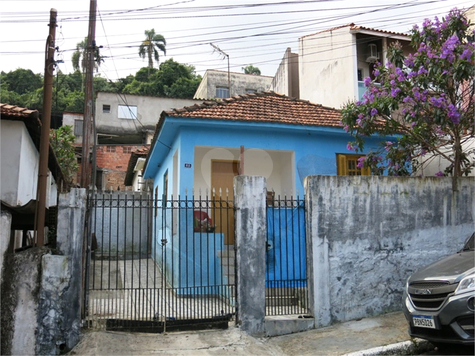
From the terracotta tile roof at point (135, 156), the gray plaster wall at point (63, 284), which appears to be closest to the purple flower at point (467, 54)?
the gray plaster wall at point (63, 284)

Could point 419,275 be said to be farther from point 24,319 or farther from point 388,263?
point 24,319

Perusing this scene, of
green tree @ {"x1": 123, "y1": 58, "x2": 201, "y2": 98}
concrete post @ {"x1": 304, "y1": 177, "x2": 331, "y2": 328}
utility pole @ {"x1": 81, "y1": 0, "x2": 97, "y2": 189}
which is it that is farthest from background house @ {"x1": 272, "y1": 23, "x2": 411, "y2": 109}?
green tree @ {"x1": 123, "y1": 58, "x2": 201, "y2": 98}

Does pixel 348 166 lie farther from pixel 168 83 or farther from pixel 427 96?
pixel 168 83

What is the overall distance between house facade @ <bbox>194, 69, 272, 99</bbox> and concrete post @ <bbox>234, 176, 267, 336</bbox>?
27857mm

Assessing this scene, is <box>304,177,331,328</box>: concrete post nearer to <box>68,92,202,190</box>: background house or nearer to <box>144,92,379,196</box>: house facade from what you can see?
<box>144,92,379,196</box>: house facade

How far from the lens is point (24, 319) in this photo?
5.73 m

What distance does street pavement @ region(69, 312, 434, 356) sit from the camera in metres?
5.85

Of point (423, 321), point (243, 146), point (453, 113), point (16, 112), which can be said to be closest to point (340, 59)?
point (243, 146)

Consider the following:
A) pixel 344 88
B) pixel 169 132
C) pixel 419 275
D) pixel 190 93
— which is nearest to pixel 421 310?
pixel 419 275

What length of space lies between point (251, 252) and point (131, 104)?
23757mm

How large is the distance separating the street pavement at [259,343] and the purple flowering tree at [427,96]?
11.7 feet

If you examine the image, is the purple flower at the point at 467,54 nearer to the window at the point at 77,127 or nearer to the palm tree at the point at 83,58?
the palm tree at the point at 83,58

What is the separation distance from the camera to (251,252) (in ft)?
22.5

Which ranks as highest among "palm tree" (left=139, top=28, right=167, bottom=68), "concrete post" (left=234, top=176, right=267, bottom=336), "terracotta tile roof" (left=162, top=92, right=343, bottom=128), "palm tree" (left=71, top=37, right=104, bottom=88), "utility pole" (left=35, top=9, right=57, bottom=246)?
"palm tree" (left=139, top=28, right=167, bottom=68)
